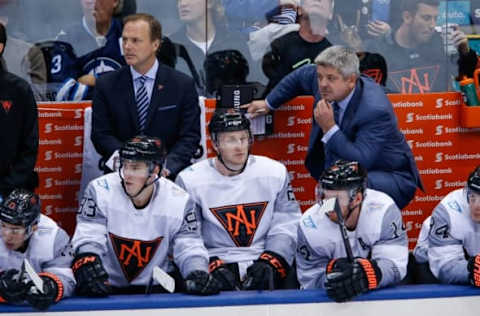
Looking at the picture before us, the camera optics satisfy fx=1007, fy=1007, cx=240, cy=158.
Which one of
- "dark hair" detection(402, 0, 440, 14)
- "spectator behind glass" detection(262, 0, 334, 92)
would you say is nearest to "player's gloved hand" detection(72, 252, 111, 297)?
"spectator behind glass" detection(262, 0, 334, 92)

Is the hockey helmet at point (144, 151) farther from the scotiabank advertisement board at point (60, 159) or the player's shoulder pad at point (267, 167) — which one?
the scotiabank advertisement board at point (60, 159)

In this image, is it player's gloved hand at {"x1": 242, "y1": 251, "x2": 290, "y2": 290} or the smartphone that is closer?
player's gloved hand at {"x1": 242, "y1": 251, "x2": 290, "y2": 290}

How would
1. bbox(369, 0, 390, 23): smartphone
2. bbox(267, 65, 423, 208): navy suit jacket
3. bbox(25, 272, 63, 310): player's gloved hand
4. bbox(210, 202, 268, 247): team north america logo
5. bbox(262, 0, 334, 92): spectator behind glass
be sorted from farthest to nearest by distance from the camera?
bbox(369, 0, 390, 23): smartphone
bbox(262, 0, 334, 92): spectator behind glass
bbox(267, 65, 423, 208): navy suit jacket
bbox(210, 202, 268, 247): team north america logo
bbox(25, 272, 63, 310): player's gloved hand

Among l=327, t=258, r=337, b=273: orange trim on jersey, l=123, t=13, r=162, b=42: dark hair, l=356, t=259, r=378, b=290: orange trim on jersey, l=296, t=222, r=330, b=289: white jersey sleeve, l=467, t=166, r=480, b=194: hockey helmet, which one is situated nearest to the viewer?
l=356, t=259, r=378, b=290: orange trim on jersey

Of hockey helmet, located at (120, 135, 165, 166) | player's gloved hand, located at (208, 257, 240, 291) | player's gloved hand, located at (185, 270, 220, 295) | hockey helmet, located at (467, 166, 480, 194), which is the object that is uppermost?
hockey helmet, located at (120, 135, 165, 166)

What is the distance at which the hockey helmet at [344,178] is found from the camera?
183 inches

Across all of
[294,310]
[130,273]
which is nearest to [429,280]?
[294,310]

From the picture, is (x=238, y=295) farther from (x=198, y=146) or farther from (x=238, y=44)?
(x=238, y=44)

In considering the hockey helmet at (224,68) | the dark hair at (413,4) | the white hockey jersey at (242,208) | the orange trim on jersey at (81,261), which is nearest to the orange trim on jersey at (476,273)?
the white hockey jersey at (242,208)

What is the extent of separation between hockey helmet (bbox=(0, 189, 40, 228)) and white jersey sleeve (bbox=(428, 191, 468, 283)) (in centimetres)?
186

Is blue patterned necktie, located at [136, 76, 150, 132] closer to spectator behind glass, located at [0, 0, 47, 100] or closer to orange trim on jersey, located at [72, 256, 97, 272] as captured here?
spectator behind glass, located at [0, 0, 47, 100]

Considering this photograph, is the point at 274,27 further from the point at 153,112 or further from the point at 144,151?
the point at 144,151

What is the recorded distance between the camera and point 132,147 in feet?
16.0

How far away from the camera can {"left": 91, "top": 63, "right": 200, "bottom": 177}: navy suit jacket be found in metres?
5.75
